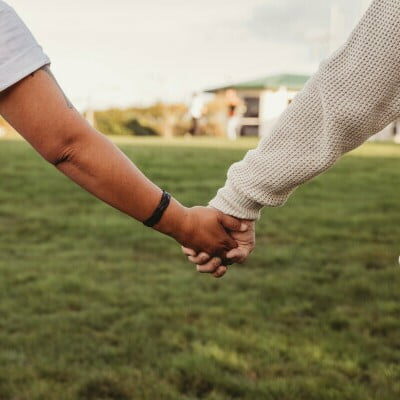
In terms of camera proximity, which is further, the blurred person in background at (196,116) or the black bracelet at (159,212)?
the blurred person in background at (196,116)

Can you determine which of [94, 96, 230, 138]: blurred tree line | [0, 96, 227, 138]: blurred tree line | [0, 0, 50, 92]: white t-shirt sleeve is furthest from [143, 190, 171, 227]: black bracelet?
[94, 96, 230, 138]: blurred tree line

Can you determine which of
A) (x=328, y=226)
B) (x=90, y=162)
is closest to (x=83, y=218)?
(x=328, y=226)

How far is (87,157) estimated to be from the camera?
237 cm

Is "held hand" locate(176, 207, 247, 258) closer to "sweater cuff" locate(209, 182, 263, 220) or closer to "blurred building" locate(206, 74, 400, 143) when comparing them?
"sweater cuff" locate(209, 182, 263, 220)

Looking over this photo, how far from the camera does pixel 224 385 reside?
10.7 feet

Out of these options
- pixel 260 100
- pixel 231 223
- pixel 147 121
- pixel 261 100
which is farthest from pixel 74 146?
pixel 260 100

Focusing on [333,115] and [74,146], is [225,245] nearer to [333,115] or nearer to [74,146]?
[74,146]

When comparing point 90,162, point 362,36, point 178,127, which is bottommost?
point 178,127

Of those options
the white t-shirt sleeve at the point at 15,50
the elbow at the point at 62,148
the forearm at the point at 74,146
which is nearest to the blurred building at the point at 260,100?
the forearm at the point at 74,146

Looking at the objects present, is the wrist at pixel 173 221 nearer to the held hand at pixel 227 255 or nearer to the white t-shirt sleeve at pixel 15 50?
the held hand at pixel 227 255

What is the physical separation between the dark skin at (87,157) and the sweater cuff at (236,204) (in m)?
0.09

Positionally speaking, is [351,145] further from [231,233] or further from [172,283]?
[172,283]

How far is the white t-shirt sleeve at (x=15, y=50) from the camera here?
1.97 metres

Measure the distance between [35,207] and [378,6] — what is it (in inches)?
261
